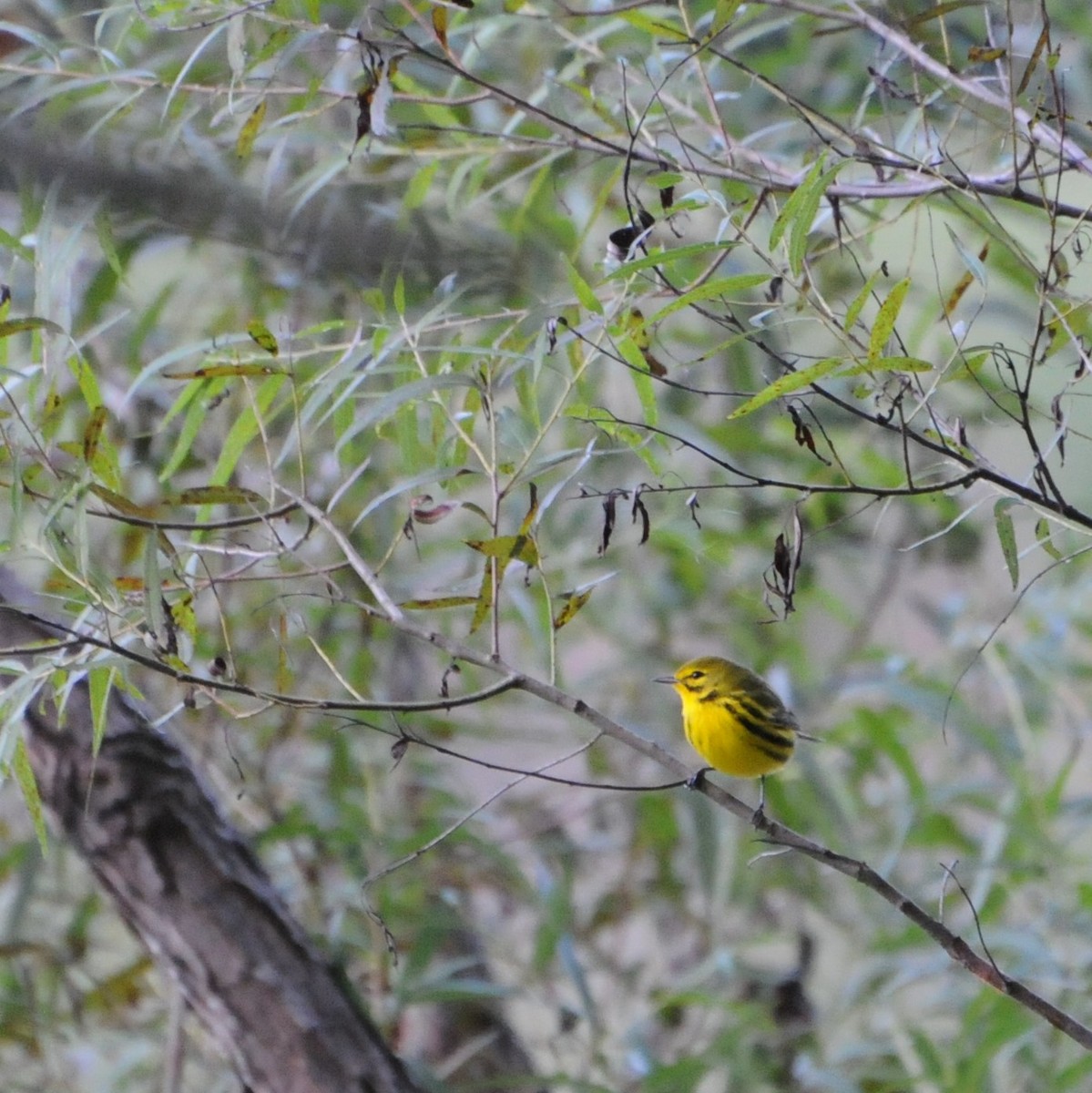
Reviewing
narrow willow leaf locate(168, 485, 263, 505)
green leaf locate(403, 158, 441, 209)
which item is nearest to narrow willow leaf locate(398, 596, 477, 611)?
narrow willow leaf locate(168, 485, 263, 505)

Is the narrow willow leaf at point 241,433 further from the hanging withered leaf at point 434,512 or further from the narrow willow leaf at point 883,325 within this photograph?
the narrow willow leaf at point 883,325

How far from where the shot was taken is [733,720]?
1.42 m

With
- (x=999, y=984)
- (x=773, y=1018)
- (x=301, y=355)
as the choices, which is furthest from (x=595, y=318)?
(x=773, y=1018)

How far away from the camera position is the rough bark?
135cm

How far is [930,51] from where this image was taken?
1.26 meters

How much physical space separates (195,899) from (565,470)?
56 cm

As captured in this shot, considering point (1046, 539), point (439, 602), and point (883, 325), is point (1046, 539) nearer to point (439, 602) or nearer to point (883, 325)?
point (883, 325)

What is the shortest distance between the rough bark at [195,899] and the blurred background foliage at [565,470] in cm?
14

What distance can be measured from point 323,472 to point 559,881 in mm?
641

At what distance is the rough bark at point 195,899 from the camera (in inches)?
53.2

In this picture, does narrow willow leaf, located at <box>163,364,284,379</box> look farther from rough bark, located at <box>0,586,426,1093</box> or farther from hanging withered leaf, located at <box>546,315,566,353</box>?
rough bark, located at <box>0,586,426,1093</box>

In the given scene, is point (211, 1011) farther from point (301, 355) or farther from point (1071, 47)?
point (1071, 47)

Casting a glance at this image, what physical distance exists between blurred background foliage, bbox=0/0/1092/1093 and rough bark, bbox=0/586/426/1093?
141 millimetres

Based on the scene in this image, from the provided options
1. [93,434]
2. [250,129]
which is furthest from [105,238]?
[93,434]
